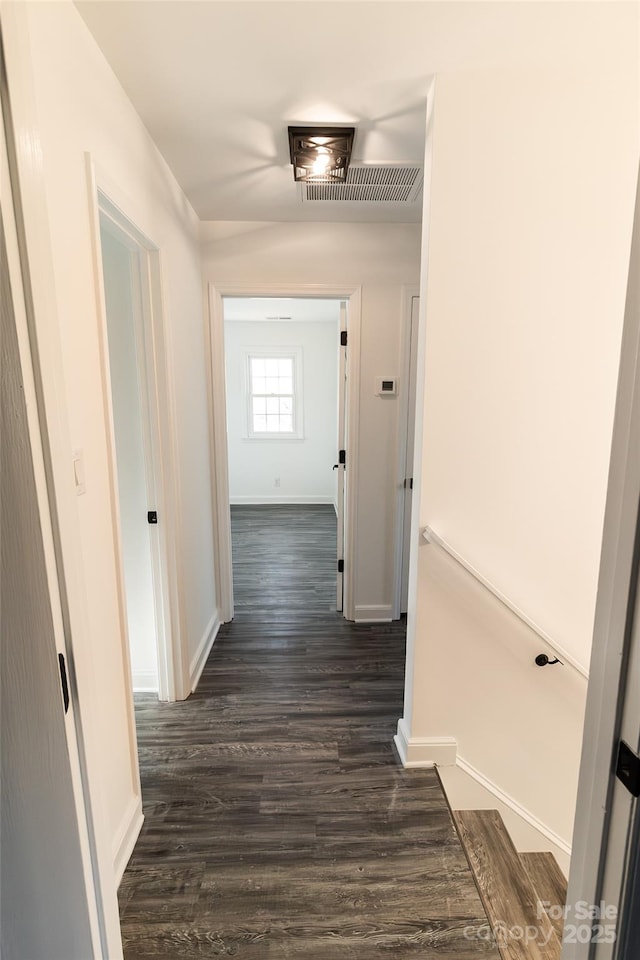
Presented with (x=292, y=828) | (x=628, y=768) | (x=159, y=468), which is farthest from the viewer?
(x=159, y=468)

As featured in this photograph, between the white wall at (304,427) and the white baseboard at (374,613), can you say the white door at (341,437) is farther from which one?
the white wall at (304,427)

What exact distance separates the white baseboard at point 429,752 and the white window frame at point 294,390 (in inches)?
189

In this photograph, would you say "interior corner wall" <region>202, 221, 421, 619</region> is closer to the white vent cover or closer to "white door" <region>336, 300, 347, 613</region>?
"white door" <region>336, 300, 347, 613</region>

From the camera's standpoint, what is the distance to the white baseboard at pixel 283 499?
6402mm

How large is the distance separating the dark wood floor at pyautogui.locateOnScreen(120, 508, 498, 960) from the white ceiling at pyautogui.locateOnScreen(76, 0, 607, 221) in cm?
253

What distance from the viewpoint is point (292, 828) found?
1.57 m

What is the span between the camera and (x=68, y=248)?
118 centimetres

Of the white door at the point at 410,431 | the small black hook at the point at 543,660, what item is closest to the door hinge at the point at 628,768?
the small black hook at the point at 543,660

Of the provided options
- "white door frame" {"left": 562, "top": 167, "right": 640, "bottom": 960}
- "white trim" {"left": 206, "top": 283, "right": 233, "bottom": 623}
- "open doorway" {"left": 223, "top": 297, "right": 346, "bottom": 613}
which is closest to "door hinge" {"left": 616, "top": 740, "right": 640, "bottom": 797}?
"white door frame" {"left": 562, "top": 167, "right": 640, "bottom": 960}

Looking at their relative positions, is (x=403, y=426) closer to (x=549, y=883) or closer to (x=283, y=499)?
(x=549, y=883)

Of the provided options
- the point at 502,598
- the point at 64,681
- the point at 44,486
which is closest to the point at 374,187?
the point at 502,598

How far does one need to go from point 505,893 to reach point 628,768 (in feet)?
3.88

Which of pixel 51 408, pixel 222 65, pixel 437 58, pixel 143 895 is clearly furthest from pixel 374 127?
pixel 143 895

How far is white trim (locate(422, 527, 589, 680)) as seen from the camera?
1.68m
